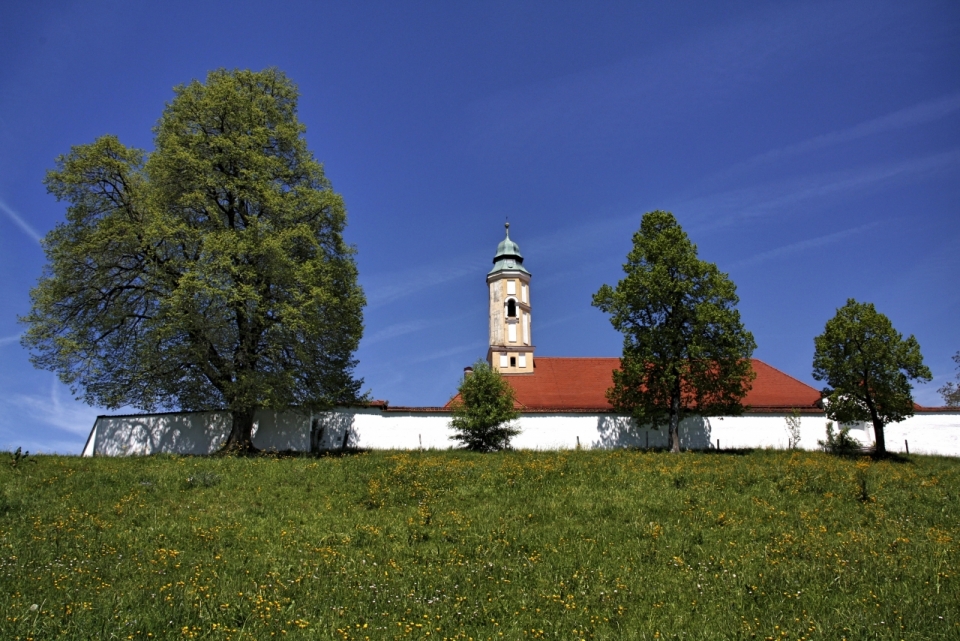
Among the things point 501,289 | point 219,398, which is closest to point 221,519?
point 219,398

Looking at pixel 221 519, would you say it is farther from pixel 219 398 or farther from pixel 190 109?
pixel 190 109

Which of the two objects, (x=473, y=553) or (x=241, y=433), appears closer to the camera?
(x=473, y=553)

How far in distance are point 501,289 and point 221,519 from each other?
34.1 metres

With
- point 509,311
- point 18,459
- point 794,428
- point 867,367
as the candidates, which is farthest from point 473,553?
point 509,311

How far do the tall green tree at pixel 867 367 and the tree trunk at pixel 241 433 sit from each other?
23372 mm

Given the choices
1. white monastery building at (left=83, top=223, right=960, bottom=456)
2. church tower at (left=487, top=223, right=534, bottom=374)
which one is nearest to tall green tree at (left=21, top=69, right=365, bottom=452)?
white monastery building at (left=83, top=223, right=960, bottom=456)

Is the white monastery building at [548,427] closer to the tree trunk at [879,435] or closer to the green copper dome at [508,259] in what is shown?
the tree trunk at [879,435]

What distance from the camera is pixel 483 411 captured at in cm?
2869

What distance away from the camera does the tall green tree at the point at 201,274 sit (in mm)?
24391

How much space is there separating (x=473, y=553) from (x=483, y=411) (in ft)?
53.2

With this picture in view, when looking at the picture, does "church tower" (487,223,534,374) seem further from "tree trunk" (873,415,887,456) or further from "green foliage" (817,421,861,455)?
"tree trunk" (873,415,887,456)

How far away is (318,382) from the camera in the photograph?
2697 centimetres

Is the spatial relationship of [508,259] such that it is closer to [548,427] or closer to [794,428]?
[548,427]

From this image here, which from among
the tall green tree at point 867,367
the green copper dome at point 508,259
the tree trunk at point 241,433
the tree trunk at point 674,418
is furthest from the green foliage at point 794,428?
the tree trunk at point 241,433
